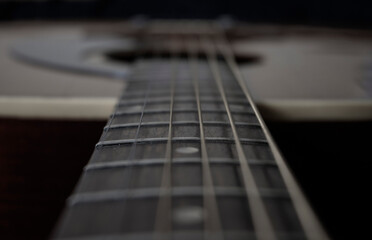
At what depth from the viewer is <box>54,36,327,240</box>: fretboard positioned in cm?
27

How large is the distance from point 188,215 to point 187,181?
1.9 inches

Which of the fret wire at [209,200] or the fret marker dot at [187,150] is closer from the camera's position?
the fret wire at [209,200]

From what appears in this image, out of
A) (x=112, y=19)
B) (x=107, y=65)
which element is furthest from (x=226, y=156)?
(x=112, y=19)

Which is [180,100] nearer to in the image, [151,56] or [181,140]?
[181,140]

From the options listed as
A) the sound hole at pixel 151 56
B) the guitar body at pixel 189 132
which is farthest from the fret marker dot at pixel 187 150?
the sound hole at pixel 151 56

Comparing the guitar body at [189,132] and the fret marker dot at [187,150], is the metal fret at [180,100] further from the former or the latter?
the fret marker dot at [187,150]

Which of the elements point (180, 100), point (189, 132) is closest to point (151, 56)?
point (180, 100)

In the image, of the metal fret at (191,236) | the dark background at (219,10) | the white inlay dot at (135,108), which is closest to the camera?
the metal fret at (191,236)

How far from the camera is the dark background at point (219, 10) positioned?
5.80 ft

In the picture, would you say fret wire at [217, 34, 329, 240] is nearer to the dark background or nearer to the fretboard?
the fretboard

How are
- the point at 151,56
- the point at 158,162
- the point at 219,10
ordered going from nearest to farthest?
the point at 158,162
the point at 151,56
the point at 219,10

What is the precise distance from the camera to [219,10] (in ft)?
5.88

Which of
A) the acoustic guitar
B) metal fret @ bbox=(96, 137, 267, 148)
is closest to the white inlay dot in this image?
the acoustic guitar

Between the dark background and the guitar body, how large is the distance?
0.83m
